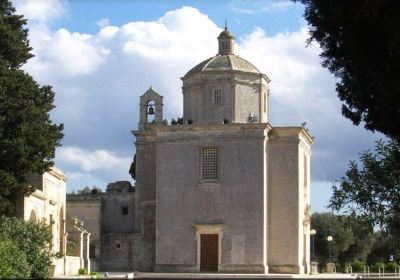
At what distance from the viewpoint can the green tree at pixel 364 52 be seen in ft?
47.1

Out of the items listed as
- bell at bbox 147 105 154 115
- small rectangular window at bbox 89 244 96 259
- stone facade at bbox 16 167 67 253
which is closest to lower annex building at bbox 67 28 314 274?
bell at bbox 147 105 154 115

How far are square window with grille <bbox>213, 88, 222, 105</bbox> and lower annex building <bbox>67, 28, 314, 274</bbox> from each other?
2.2 inches

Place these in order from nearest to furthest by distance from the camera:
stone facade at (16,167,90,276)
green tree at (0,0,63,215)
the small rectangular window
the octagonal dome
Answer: green tree at (0,0,63,215), stone facade at (16,167,90,276), the octagonal dome, the small rectangular window

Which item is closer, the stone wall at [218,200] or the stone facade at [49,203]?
the stone facade at [49,203]

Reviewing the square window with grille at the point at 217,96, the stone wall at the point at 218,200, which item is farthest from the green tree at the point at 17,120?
the square window with grille at the point at 217,96

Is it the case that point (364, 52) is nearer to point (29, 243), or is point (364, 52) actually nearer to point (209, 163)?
point (29, 243)

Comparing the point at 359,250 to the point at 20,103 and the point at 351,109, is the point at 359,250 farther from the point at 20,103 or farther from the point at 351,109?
the point at 351,109

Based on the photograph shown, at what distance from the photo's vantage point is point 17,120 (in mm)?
31797

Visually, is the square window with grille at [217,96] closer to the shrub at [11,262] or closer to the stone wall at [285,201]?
the stone wall at [285,201]

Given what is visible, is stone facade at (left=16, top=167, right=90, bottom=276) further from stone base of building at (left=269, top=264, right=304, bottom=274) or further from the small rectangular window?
stone base of building at (left=269, top=264, right=304, bottom=274)

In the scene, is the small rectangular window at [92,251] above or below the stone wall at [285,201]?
below

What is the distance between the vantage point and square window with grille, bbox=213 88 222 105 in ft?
154

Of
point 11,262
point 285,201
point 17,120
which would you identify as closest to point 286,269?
point 285,201

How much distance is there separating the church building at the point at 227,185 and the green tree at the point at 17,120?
12719 mm
